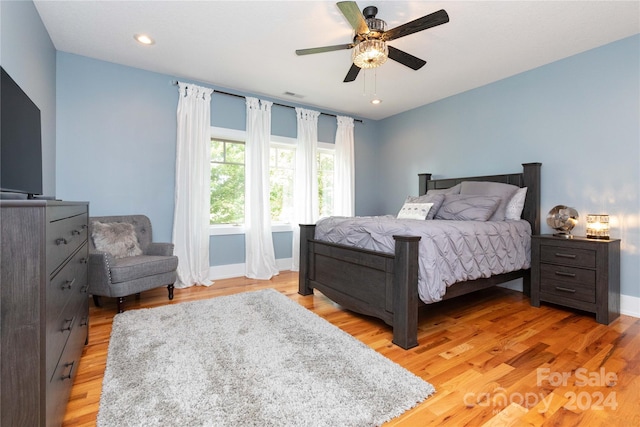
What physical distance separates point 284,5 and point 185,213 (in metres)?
2.56

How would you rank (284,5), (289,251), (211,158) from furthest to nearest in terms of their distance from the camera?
(289,251)
(211,158)
(284,5)

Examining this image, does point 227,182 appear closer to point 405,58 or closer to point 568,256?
point 405,58

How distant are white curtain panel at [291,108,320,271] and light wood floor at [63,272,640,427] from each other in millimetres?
1608

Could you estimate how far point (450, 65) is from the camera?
3334 mm

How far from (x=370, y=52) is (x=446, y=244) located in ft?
5.09

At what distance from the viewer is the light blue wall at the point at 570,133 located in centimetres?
277

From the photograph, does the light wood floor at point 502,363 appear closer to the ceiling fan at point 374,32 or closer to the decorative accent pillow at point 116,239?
the decorative accent pillow at point 116,239

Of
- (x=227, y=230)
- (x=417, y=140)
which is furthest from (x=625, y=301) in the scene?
(x=227, y=230)

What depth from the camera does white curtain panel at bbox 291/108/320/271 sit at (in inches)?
181

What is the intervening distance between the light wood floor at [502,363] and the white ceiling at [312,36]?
8.44 ft

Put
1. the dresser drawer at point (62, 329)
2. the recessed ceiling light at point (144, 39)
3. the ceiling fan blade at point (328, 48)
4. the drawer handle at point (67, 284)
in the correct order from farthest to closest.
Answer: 1. the recessed ceiling light at point (144, 39)
2. the ceiling fan blade at point (328, 48)
3. the drawer handle at point (67, 284)
4. the dresser drawer at point (62, 329)

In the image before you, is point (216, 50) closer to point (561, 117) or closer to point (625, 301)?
point (561, 117)

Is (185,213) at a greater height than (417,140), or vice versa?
(417,140)

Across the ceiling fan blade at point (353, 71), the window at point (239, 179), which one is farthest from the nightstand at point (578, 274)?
the window at point (239, 179)
